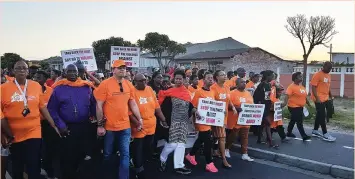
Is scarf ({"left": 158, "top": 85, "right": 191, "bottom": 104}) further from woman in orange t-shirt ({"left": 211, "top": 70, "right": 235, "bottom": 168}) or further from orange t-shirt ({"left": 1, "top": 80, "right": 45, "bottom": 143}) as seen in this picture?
orange t-shirt ({"left": 1, "top": 80, "right": 45, "bottom": 143})

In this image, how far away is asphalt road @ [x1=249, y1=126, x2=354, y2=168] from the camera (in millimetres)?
7277

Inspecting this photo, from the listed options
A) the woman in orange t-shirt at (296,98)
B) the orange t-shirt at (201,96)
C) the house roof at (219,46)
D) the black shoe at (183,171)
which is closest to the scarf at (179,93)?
the orange t-shirt at (201,96)

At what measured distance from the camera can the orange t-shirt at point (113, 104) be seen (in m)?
5.27

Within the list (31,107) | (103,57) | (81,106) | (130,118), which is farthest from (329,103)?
(103,57)

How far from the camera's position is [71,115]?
200 inches

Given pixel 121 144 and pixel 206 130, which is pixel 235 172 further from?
pixel 121 144

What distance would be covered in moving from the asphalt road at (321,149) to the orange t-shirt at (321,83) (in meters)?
1.16

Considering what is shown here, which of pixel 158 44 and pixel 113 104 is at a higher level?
pixel 158 44

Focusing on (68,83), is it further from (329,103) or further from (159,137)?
(329,103)

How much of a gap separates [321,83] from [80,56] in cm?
597

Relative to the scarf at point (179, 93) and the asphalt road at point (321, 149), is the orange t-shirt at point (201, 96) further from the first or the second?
the asphalt road at point (321, 149)

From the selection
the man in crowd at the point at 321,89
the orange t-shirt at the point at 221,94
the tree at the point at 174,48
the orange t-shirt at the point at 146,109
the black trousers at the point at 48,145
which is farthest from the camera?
the tree at the point at 174,48

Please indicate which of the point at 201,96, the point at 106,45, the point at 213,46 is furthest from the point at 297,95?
the point at 213,46

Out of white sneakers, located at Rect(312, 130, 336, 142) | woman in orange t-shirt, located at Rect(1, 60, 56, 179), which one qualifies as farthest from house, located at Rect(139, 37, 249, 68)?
woman in orange t-shirt, located at Rect(1, 60, 56, 179)
